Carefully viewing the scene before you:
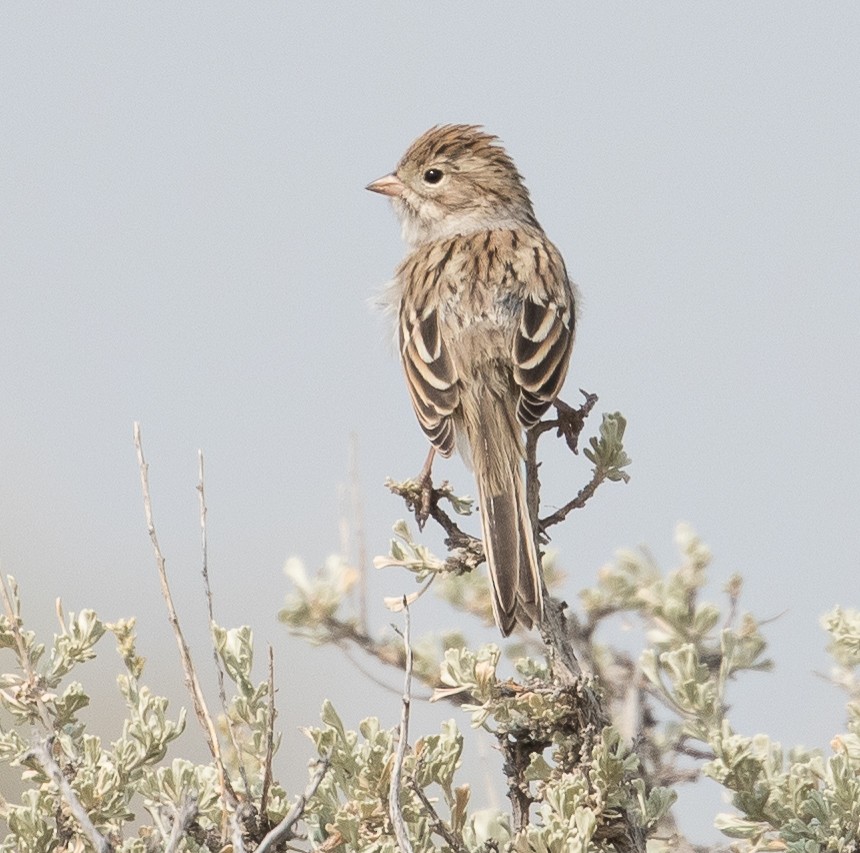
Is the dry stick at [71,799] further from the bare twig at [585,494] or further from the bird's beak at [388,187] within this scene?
the bird's beak at [388,187]

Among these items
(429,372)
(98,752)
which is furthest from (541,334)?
(98,752)

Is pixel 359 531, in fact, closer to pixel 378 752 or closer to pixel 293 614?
pixel 293 614

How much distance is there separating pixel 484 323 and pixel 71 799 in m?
2.83

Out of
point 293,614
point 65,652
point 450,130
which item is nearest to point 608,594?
point 293,614

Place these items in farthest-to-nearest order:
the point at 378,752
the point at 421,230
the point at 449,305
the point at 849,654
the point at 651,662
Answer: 1. the point at 421,230
2. the point at 449,305
3. the point at 849,654
4. the point at 651,662
5. the point at 378,752

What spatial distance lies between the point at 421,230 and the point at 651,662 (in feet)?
12.1

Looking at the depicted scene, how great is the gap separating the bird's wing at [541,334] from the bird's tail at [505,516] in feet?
0.36

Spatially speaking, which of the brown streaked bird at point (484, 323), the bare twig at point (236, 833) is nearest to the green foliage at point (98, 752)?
the bare twig at point (236, 833)

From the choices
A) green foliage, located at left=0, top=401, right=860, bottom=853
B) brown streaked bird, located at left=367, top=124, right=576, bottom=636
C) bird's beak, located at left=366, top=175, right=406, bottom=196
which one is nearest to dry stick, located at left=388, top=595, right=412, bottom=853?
green foliage, located at left=0, top=401, right=860, bottom=853

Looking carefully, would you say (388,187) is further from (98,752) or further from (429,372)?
(98,752)

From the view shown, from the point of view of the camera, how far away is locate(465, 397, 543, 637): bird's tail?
3607 mm

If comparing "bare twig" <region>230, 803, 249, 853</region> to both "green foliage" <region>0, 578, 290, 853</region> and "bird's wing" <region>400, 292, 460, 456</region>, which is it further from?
"bird's wing" <region>400, 292, 460, 456</region>

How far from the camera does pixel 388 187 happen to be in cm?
669

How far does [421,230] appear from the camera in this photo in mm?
6656
